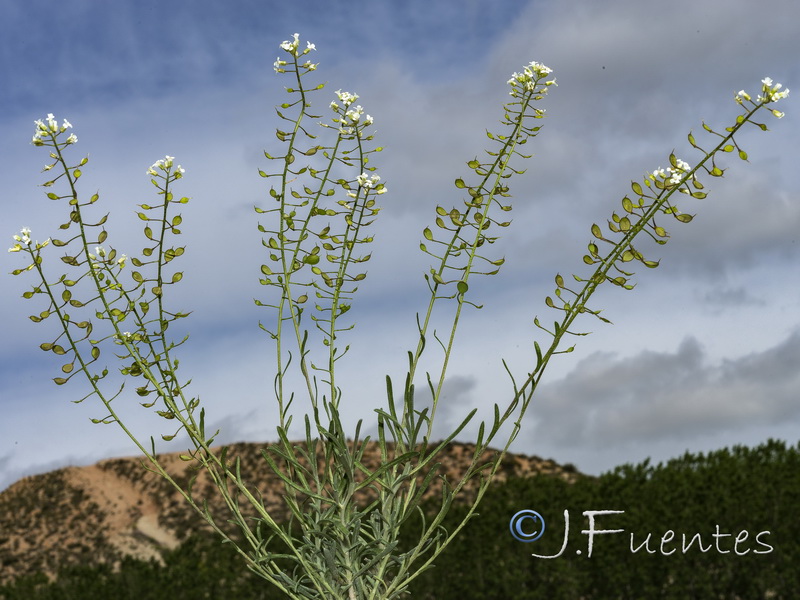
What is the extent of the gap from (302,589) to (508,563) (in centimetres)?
693

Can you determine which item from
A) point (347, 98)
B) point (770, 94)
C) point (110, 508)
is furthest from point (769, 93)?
point (110, 508)

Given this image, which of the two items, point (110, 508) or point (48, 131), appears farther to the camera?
point (110, 508)

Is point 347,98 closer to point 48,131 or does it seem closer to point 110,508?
point 48,131

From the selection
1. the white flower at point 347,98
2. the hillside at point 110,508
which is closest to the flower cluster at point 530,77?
the white flower at point 347,98

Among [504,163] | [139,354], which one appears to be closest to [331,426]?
[139,354]

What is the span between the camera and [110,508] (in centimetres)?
1775

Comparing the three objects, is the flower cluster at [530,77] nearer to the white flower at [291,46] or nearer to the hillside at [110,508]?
the white flower at [291,46]

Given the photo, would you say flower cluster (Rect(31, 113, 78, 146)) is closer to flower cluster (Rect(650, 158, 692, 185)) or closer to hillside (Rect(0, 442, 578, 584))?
flower cluster (Rect(650, 158, 692, 185))

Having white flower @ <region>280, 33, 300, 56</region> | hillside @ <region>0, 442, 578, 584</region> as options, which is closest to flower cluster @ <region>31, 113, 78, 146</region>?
white flower @ <region>280, 33, 300, 56</region>

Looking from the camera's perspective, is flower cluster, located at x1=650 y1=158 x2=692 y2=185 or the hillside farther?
the hillside

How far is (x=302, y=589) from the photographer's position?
7.47 feet

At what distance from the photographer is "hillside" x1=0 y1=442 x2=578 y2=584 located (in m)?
16.0

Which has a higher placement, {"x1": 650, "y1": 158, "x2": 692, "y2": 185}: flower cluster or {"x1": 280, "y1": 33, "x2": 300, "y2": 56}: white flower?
{"x1": 280, "y1": 33, "x2": 300, "y2": 56}: white flower

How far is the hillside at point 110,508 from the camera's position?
16.0 metres
